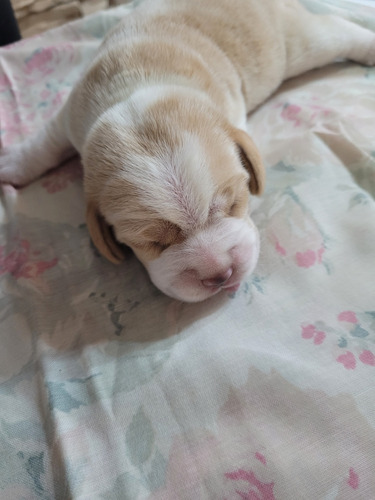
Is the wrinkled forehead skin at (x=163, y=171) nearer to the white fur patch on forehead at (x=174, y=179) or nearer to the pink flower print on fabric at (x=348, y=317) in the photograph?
the white fur patch on forehead at (x=174, y=179)

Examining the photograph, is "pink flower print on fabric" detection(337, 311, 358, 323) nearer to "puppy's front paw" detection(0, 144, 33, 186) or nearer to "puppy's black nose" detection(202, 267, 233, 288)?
"puppy's black nose" detection(202, 267, 233, 288)

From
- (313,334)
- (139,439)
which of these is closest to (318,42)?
(313,334)

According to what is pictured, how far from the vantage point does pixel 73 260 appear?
118cm

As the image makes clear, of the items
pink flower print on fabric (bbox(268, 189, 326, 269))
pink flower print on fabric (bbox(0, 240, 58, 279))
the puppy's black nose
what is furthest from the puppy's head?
pink flower print on fabric (bbox(0, 240, 58, 279))

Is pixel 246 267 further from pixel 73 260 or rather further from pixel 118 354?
pixel 73 260

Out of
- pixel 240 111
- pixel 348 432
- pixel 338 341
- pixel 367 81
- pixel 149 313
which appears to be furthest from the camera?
pixel 367 81

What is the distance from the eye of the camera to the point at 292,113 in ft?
4.82

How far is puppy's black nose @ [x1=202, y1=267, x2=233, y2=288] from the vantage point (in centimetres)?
95

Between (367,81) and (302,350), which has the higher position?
(367,81)

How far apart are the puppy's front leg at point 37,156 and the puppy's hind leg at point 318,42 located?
93 cm

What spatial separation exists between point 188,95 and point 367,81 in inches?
35.7

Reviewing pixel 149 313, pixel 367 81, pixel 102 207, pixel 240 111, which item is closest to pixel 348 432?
pixel 149 313

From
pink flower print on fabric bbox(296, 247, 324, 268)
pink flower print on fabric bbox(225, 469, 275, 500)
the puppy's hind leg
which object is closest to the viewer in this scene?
pink flower print on fabric bbox(225, 469, 275, 500)

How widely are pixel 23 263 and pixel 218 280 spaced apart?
586mm
